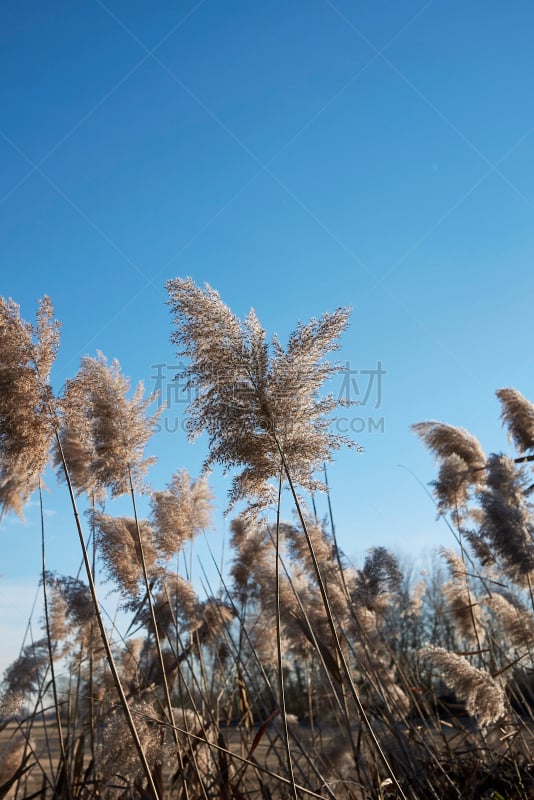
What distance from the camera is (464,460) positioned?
617 centimetres

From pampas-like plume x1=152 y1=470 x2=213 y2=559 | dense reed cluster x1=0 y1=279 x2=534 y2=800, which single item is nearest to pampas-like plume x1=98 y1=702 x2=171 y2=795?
dense reed cluster x1=0 y1=279 x2=534 y2=800

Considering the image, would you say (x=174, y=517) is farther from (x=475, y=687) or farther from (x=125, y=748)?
(x=475, y=687)

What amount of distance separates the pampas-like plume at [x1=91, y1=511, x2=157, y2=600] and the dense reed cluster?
0.5 inches

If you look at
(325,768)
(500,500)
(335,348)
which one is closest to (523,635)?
(500,500)

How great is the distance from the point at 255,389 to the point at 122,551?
187 centimetres

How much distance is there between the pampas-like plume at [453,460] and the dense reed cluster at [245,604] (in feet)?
0.05

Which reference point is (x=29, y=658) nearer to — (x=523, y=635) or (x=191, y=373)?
(x=191, y=373)

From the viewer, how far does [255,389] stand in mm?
2846

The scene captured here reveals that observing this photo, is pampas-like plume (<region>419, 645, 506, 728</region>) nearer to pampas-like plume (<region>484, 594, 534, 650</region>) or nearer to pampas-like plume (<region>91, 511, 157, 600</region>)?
Result: pampas-like plume (<region>484, 594, 534, 650</region>)

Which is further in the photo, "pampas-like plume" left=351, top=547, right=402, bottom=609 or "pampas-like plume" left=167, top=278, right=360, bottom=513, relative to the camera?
"pampas-like plume" left=351, top=547, right=402, bottom=609

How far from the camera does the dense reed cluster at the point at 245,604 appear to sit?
2.86m

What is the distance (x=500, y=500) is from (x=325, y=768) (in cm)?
245

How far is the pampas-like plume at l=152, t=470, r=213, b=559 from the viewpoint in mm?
4418

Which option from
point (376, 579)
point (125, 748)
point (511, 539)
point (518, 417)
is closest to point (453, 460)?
point (518, 417)
